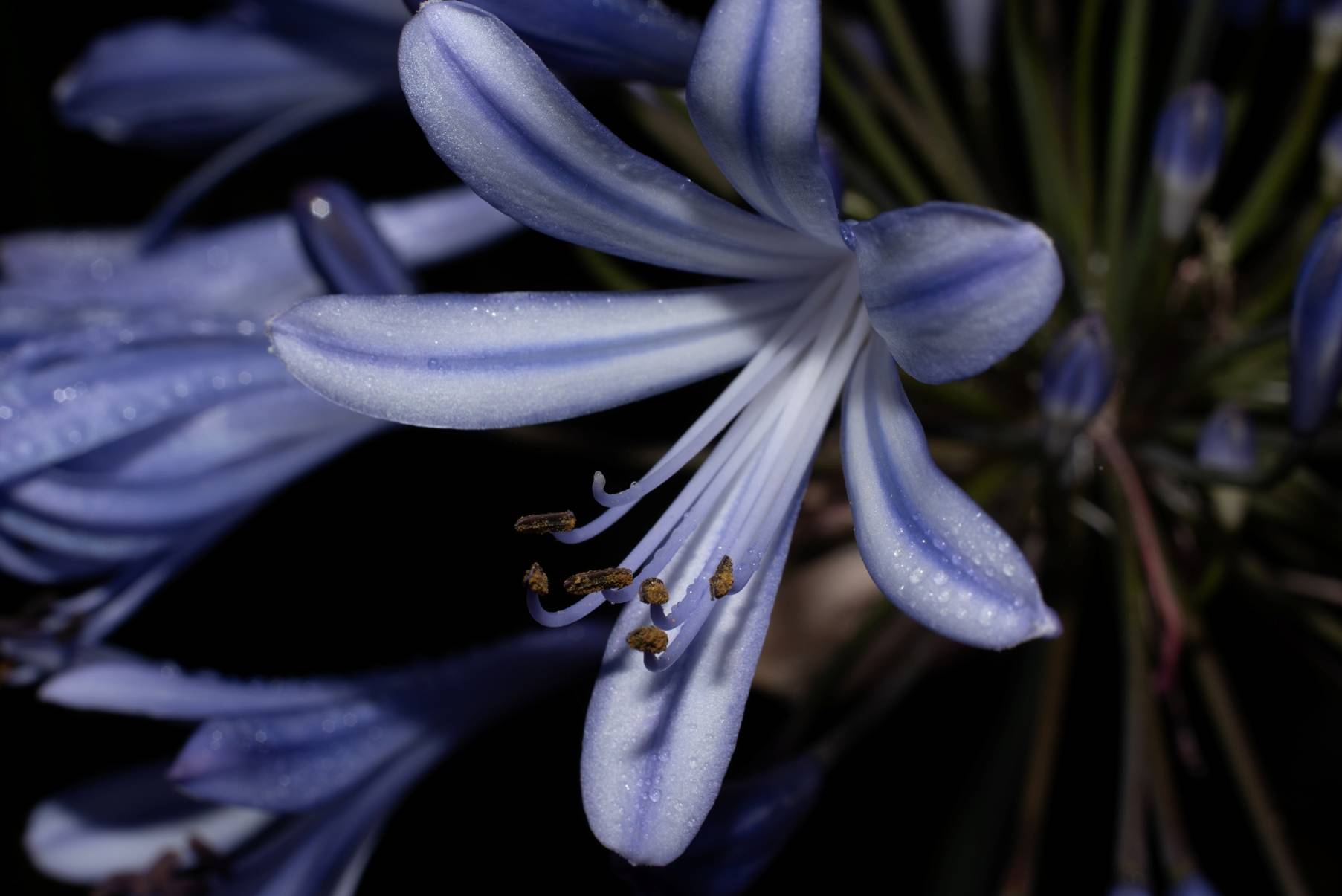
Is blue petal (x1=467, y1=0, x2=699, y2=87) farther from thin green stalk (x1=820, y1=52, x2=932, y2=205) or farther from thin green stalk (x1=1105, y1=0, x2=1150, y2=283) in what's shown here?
thin green stalk (x1=1105, y1=0, x2=1150, y2=283)

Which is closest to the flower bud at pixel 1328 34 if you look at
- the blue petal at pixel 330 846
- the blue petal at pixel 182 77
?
the blue petal at pixel 182 77

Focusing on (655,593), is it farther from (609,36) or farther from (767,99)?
(609,36)

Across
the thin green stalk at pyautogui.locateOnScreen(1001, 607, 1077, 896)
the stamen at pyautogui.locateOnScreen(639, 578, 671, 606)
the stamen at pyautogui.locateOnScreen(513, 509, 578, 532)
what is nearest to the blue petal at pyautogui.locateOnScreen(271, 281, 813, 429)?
the stamen at pyautogui.locateOnScreen(513, 509, 578, 532)

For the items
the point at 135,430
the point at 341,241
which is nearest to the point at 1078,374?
the point at 341,241

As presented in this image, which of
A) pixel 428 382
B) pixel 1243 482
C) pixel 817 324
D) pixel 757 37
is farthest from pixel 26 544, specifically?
pixel 1243 482

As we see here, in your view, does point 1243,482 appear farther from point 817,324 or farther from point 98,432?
point 98,432
